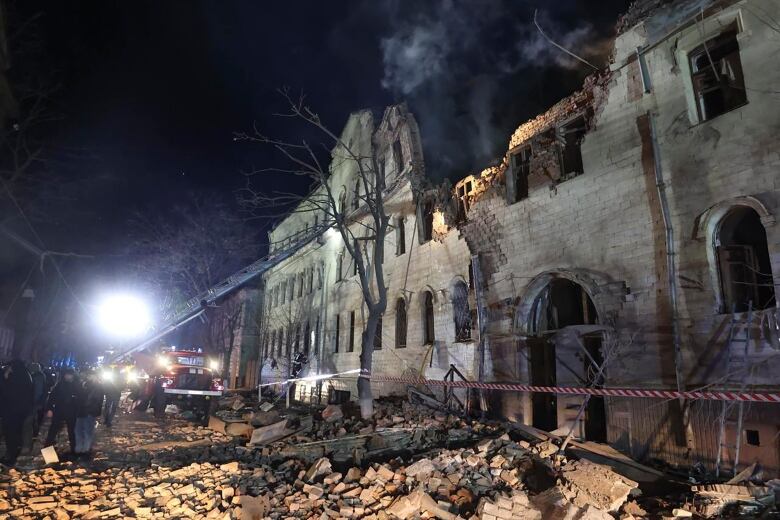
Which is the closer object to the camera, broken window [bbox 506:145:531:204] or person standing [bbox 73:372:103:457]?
person standing [bbox 73:372:103:457]

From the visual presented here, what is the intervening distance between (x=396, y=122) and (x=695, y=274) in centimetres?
1325

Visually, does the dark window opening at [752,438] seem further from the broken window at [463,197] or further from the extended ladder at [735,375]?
the broken window at [463,197]

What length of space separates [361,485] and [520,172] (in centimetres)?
936

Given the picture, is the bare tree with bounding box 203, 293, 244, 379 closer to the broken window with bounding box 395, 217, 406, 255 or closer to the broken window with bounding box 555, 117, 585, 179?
the broken window with bounding box 395, 217, 406, 255

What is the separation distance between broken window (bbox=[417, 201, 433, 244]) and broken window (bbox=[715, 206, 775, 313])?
9.30 m

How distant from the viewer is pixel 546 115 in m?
12.1

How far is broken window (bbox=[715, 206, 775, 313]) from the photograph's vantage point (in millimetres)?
7965

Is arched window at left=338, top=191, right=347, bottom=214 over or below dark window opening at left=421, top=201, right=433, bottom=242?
over

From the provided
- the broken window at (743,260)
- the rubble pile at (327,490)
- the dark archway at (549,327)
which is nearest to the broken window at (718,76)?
the broken window at (743,260)

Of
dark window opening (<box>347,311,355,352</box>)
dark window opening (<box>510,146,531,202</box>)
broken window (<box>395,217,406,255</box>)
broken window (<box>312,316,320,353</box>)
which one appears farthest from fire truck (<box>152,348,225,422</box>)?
dark window opening (<box>510,146,531,202</box>)

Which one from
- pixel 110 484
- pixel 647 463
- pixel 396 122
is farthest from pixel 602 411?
pixel 396 122

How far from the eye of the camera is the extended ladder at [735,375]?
743cm

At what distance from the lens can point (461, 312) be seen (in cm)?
1410

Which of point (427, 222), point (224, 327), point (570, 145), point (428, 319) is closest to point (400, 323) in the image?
point (428, 319)
